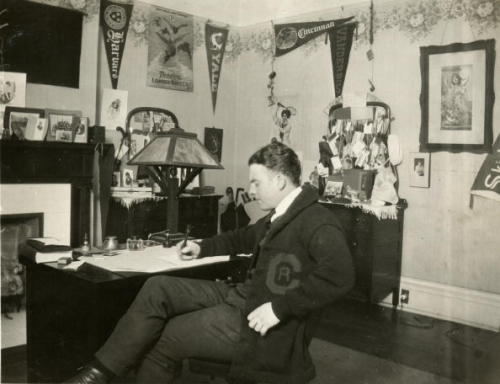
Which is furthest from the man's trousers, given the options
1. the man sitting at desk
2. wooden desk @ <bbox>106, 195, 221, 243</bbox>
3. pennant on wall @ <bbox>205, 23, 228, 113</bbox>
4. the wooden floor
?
pennant on wall @ <bbox>205, 23, 228, 113</bbox>

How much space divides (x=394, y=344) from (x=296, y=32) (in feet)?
10.6

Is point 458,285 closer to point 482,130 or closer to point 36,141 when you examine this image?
point 482,130

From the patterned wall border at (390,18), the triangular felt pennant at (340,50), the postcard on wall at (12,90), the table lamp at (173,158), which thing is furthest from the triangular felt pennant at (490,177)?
the postcard on wall at (12,90)

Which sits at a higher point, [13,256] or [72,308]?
[72,308]

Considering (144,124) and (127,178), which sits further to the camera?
(144,124)

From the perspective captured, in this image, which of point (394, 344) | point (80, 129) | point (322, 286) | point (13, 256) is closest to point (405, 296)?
point (394, 344)

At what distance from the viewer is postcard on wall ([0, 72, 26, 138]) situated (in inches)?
146

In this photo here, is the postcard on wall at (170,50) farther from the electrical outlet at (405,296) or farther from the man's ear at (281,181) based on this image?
the man's ear at (281,181)

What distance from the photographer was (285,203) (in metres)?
2.04

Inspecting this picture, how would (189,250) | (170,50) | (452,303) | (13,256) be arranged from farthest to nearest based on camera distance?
1. (170,50)
2. (452,303)
3. (13,256)
4. (189,250)

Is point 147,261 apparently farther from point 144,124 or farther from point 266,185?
point 144,124

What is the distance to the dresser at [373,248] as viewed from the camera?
4.10 meters

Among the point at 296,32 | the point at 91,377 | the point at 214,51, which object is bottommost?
the point at 91,377

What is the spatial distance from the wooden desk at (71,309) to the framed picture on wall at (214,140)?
11.0 ft
